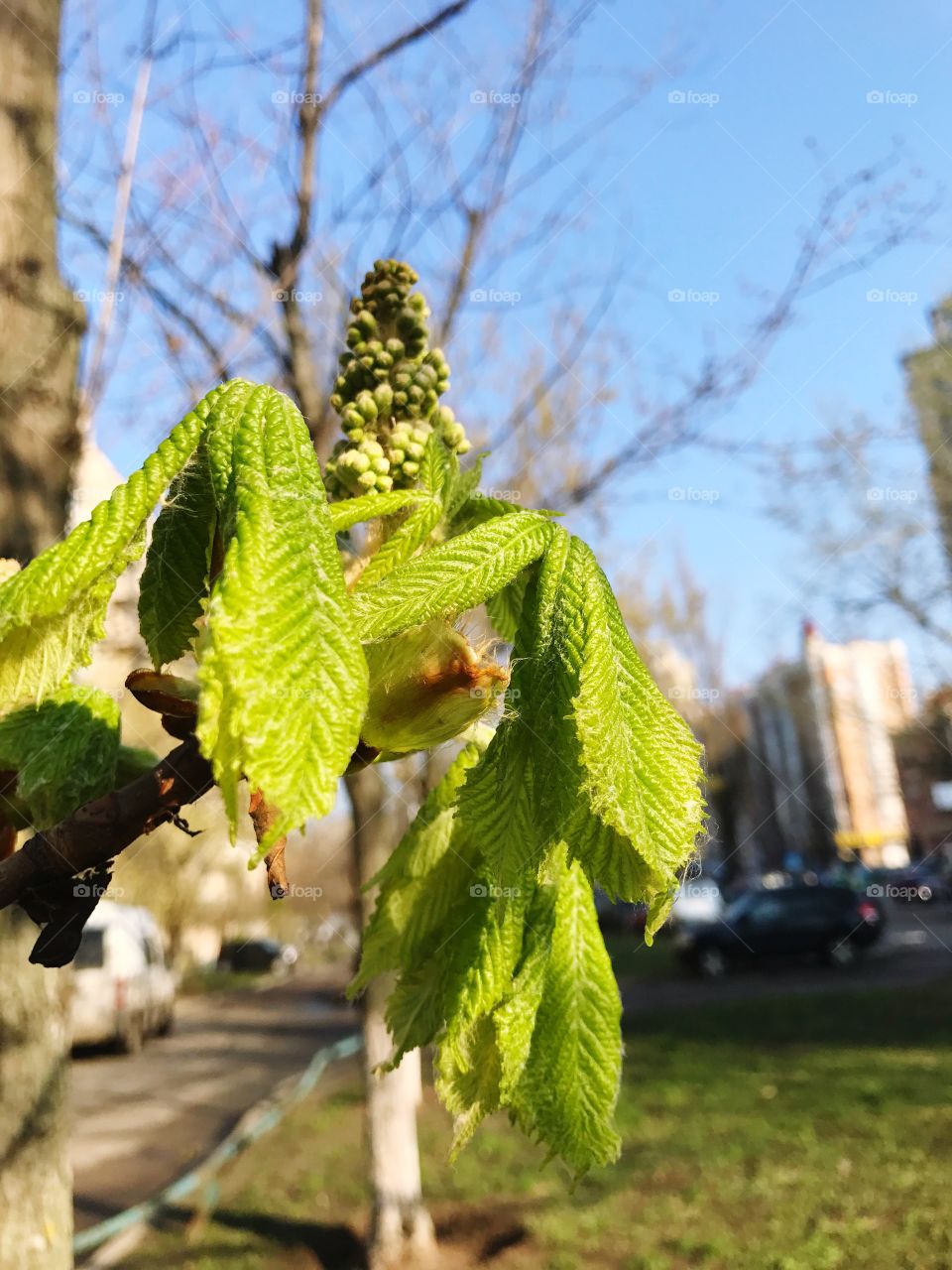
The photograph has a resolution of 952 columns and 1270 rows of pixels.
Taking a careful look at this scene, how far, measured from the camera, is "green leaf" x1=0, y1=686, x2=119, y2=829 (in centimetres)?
88

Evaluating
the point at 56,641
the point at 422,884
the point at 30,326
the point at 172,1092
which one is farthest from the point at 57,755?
the point at 172,1092

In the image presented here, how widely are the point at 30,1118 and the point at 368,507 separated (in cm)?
151

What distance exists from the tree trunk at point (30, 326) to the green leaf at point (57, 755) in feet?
3.89

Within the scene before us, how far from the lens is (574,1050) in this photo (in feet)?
2.81

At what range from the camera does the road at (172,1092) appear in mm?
7590

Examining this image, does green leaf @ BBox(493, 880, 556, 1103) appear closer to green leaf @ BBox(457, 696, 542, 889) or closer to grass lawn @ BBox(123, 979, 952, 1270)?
green leaf @ BBox(457, 696, 542, 889)

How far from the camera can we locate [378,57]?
14.0ft

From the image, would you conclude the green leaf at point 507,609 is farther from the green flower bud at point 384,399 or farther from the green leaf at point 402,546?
the green flower bud at point 384,399

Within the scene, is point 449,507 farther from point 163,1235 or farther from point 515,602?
point 163,1235

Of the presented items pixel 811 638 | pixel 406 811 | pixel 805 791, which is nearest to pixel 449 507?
pixel 406 811

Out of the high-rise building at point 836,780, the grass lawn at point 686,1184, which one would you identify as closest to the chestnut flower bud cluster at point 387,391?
the grass lawn at point 686,1184

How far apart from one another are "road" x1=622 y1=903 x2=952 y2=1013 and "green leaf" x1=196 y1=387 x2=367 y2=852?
44.9 ft

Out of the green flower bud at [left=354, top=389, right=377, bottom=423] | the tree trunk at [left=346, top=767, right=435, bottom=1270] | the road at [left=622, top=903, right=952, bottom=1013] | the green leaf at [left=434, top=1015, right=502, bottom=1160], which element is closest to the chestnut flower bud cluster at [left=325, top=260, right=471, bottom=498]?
the green flower bud at [left=354, top=389, right=377, bottom=423]

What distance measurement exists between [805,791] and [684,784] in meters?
54.6
